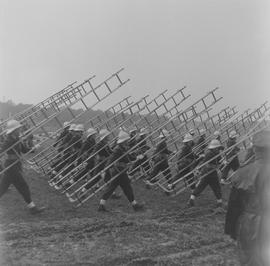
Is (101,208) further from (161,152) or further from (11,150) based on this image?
(161,152)

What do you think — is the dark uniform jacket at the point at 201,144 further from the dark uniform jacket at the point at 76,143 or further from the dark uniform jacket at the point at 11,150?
the dark uniform jacket at the point at 11,150

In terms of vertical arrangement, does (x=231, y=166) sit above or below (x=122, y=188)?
below

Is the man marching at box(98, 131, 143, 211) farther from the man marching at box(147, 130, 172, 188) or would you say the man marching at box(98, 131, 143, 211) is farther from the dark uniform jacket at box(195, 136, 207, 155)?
the dark uniform jacket at box(195, 136, 207, 155)

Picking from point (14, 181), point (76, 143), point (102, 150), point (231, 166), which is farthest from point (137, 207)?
point (231, 166)

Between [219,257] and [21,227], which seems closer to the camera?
[219,257]

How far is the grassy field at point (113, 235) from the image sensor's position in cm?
643

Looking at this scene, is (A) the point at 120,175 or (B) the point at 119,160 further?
(B) the point at 119,160

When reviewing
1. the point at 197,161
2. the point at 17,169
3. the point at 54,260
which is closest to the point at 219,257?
the point at 54,260

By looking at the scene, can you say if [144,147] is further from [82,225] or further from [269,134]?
[269,134]

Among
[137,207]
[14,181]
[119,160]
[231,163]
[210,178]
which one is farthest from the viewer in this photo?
[231,163]

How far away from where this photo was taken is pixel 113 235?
299 inches

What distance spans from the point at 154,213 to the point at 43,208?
7.75 ft

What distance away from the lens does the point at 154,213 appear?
950cm

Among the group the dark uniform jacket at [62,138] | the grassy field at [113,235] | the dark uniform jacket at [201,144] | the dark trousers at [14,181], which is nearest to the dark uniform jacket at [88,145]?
the grassy field at [113,235]
